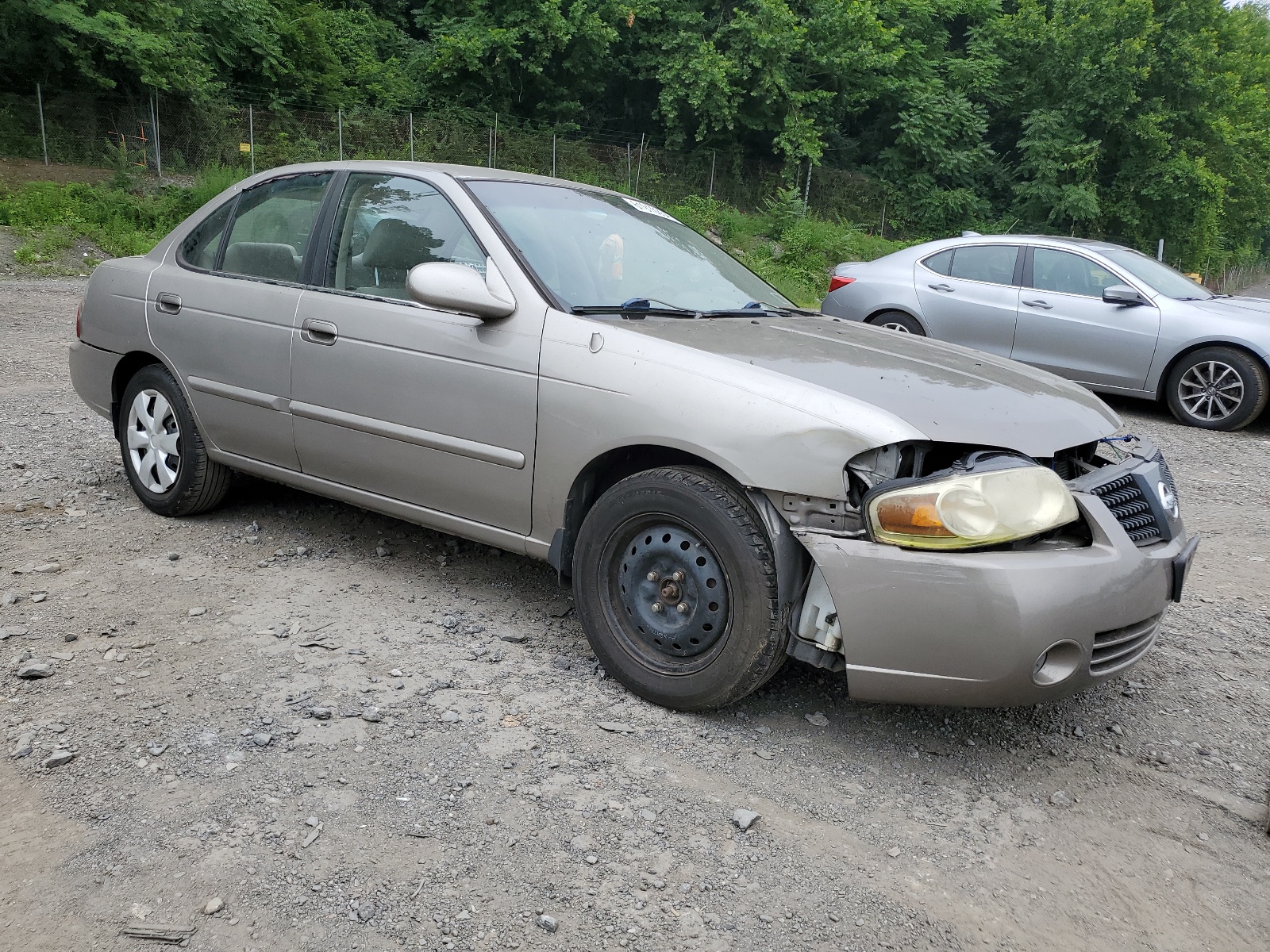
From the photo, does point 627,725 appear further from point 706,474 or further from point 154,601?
point 154,601

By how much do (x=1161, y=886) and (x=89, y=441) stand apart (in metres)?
5.84

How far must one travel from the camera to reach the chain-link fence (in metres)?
21.0

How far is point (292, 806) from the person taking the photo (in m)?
2.58

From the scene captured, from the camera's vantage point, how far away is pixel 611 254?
385 cm

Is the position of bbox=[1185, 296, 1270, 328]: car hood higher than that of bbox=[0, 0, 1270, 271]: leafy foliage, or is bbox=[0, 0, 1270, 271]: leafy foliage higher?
bbox=[0, 0, 1270, 271]: leafy foliage

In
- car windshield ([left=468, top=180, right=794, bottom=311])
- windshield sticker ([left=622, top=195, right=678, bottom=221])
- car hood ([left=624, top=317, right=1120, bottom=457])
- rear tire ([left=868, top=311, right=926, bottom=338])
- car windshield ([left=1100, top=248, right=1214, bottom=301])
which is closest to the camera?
car hood ([left=624, top=317, right=1120, bottom=457])

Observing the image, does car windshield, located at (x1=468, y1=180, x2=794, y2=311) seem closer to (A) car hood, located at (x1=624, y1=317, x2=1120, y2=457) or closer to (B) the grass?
(A) car hood, located at (x1=624, y1=317, x2=1120, y2=457)

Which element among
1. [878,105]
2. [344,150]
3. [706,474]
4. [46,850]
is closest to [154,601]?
[46,850]

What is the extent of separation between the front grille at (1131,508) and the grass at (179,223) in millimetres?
10108

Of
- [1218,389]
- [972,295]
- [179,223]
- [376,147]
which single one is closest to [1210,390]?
[1218,389]

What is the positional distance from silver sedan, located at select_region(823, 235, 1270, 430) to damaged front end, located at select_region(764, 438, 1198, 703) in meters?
5.96

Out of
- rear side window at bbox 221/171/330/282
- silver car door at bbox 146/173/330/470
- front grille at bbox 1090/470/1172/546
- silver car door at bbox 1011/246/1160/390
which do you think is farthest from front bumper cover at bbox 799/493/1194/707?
silver car door at bbox 1011/246/1160/390

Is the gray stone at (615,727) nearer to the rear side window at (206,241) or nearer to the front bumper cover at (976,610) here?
the front bumper cover at (976,610)

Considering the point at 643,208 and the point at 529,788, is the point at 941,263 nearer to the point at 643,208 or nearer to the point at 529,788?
the point at 643,208
